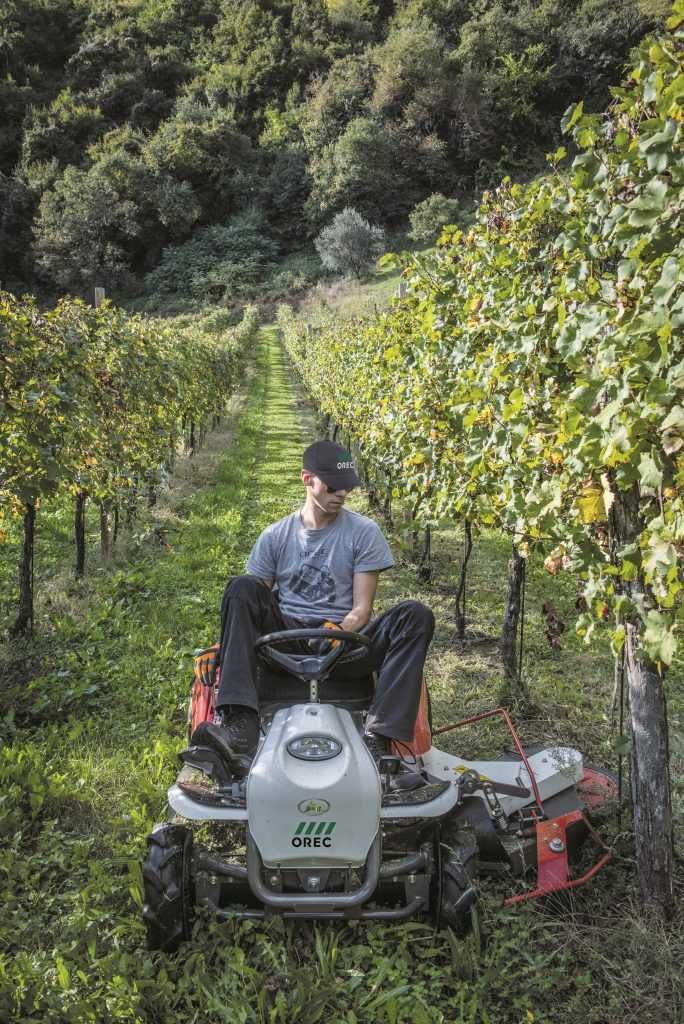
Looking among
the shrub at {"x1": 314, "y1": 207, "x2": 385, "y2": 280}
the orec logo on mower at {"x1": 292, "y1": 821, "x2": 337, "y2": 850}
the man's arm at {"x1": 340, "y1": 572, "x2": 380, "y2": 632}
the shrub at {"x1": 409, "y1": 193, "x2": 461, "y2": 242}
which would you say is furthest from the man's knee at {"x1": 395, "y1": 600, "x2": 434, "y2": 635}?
the shrub at {"x1": 314, "y1": 207, "x2": 385, "y2": 280}

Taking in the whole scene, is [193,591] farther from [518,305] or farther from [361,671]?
[518,305]

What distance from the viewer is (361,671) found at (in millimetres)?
3023

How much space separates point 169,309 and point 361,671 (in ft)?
148

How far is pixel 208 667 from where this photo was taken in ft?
10.5

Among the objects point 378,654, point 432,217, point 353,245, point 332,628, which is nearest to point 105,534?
point 378,654

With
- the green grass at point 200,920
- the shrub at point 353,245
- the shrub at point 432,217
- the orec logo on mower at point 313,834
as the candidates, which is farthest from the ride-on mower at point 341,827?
the shrub at point 353,245

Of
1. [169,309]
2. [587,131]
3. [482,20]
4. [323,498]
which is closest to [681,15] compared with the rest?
[587,131]

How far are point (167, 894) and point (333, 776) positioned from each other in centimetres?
68

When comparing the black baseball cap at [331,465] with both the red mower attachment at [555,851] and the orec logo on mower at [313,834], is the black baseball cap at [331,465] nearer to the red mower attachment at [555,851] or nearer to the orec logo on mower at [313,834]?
the red mower attachment at [555,851]

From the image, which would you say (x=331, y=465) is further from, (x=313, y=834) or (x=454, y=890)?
(x=454, y=890)

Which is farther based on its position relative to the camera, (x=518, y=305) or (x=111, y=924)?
(x=518, y=305)

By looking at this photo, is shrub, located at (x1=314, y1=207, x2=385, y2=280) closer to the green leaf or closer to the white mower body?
the green leaf

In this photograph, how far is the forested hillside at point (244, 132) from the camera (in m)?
48.0

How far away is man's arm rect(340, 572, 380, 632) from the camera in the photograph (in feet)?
10.4
